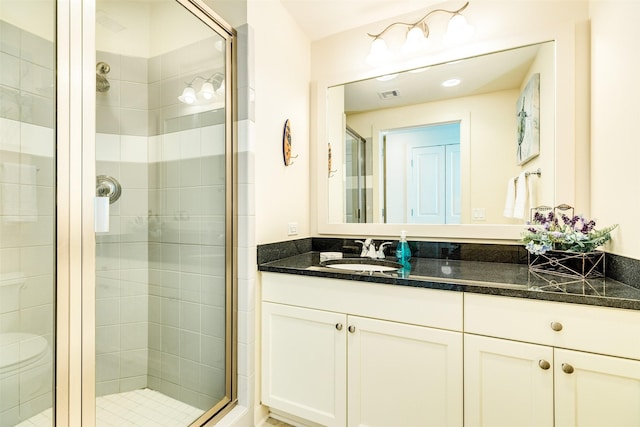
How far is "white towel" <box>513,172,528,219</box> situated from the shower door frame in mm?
1937

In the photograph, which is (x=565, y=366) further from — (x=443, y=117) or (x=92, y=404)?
(x=92, y=404)

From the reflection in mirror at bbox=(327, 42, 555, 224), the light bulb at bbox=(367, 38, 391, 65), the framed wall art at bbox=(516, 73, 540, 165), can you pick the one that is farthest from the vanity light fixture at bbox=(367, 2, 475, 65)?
the framed wall art at bbox=(516, 73, 540, 165)

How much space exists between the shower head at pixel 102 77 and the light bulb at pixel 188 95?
331mm

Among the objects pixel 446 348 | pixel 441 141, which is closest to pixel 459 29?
pixel 441 141

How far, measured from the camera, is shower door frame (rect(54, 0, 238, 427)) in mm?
923

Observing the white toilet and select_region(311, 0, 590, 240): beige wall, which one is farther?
select_region(311, 0, 590, 240): beige wall

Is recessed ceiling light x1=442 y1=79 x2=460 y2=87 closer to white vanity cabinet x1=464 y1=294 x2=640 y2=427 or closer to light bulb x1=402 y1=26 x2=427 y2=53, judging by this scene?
light bulb x1=402 y1=26 x2=427 y2=53

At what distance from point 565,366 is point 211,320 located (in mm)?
1508

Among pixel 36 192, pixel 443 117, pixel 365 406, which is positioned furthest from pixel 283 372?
pixel 443 117

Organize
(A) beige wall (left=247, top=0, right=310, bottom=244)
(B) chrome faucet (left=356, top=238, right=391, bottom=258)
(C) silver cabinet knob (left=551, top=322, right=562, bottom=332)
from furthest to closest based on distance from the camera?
1. (B) chrome faucet (left=356, top=238, right=391, bottom=258)
2. (A) beige wall (left=247, top=0, right=310, bottom=244)
3. (C) silver cabinet knob (left=551, top=322, right=562, bottom=332)

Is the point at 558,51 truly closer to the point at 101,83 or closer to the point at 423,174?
the point at 423,174

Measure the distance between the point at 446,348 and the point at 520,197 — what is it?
0.95 m

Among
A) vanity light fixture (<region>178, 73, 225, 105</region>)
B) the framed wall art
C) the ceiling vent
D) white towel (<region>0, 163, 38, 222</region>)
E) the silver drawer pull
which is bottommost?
the silver drawer pull

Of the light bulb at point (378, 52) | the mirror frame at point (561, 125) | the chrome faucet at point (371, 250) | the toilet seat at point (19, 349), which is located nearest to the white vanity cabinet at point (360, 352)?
the chrome faucet at point (371, 250)
